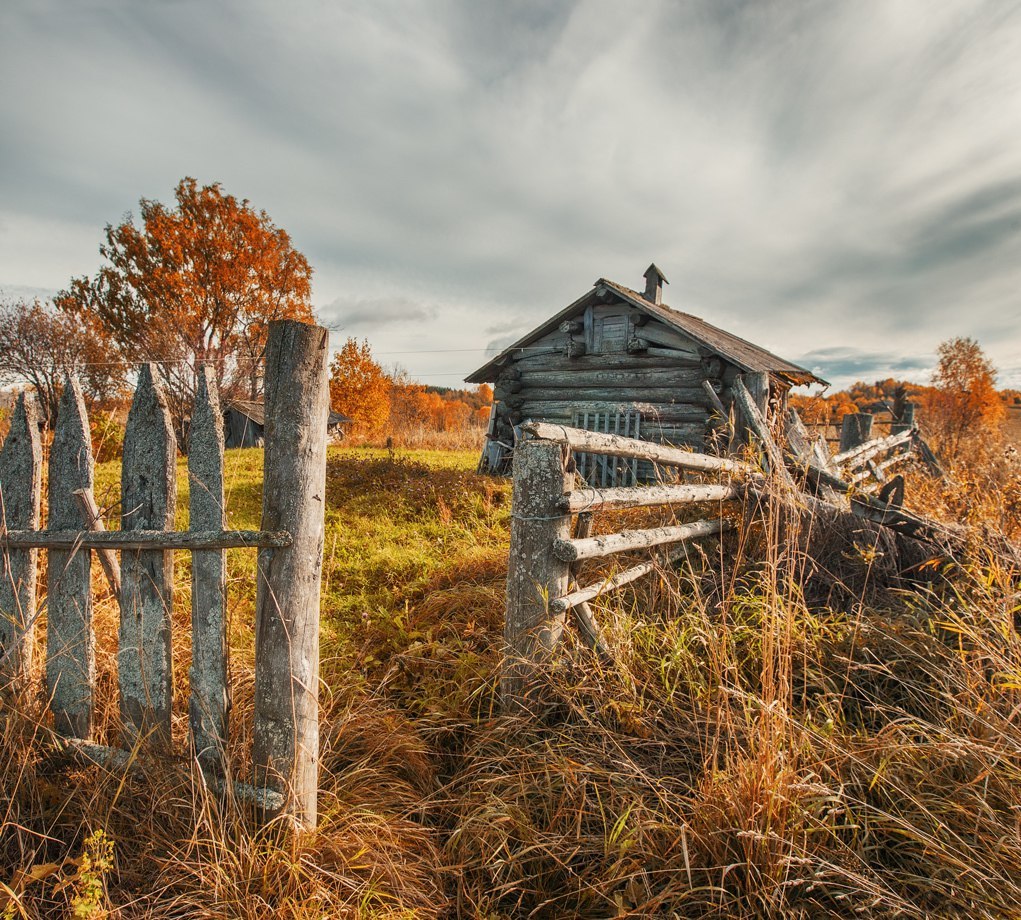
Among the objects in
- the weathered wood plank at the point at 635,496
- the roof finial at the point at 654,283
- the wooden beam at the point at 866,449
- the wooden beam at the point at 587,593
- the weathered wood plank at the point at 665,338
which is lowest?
the wooden beam at the point at 587,593

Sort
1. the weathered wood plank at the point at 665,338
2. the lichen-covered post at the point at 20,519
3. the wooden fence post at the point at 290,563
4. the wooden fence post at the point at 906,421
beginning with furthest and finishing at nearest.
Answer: the wooden fence post at the point at 906,421 → the weathered wood plank at the point at 665,338 → the lichen-covered post at the point at 20,519 → the wooden fence post at the point at 290,563

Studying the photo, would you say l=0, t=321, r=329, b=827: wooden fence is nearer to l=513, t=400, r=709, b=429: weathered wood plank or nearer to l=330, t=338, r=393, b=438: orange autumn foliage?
l=513, t=400, r=709, b=429: weathered wood plank

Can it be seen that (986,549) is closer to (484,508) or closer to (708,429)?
(484,508)

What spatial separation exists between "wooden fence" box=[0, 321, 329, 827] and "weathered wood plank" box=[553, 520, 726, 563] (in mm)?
1158

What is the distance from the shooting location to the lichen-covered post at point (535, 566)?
2434mm

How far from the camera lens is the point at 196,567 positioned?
70.2 inches

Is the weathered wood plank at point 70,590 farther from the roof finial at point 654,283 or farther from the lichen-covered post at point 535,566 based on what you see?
the roof finial at point 654,283

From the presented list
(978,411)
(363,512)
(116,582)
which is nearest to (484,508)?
(363,512)

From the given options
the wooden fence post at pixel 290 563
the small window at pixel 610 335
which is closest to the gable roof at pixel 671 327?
the small window at pixel 610 335

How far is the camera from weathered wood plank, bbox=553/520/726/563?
244 centimetres

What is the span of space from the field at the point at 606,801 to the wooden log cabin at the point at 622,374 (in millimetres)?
6096

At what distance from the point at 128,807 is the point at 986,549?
4.07 m

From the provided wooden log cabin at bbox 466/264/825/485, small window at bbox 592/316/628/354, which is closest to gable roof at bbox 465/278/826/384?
wooden log cabin at bbox 466/264/825/485

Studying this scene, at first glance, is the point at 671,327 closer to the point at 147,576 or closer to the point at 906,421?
the point at 906,421
